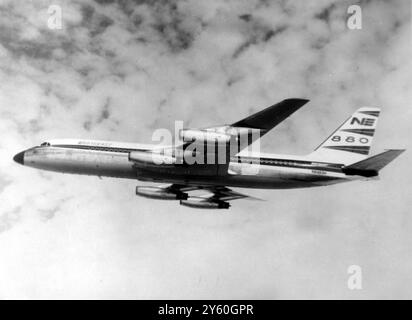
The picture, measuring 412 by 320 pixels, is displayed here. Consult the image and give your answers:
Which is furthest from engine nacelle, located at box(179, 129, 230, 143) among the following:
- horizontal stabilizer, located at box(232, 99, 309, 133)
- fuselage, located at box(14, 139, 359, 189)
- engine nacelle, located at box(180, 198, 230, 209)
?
engine nacelle, located at box(180, 198, 230, 209)

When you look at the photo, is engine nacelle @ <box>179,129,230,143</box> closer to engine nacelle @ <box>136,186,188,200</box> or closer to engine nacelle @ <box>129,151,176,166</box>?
engine nacelle @ <box>129,151,176,166</box>

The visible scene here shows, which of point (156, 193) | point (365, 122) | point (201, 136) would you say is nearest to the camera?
point (201, 136)

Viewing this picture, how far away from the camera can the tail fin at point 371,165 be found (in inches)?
1120

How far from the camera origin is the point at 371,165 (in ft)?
101

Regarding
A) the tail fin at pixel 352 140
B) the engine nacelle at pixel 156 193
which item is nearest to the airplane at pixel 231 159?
the tail fin at pixel 352 140

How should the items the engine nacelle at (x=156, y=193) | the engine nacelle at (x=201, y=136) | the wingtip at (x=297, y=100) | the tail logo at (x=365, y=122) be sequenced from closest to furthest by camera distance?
the wingtip at (x=297, y=100), the engine nacelle at (x=201, y=136), the tail logo at (x=365, y=122), the engine nacelle at (x=156, y=193)

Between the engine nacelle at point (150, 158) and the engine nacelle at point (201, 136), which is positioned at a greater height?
the engine nacelle at point (201, 136)

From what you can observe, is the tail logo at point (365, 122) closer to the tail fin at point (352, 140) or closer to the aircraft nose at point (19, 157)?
the tail fin at point (352, 140)

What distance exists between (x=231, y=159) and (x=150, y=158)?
5991mm

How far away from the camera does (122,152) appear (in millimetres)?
33750

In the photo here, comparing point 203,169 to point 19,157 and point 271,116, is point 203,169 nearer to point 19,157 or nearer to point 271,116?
point 271,116

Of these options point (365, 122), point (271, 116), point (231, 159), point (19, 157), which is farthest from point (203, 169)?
point (19, 157)

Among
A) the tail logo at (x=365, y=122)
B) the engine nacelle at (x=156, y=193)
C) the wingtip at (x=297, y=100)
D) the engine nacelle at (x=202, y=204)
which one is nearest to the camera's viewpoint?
the wingtip at (x=297, y=100)
